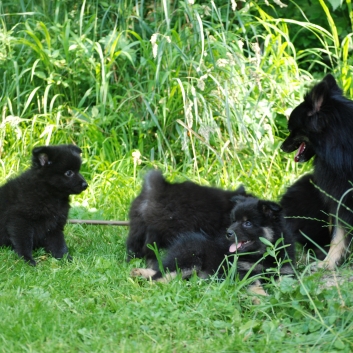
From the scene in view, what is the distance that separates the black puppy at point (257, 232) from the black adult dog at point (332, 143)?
555 mm

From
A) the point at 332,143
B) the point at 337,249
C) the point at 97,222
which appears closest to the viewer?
the point at 332,143

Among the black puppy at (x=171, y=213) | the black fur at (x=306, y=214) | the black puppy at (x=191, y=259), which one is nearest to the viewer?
the black puppy at (x=191, y=259)

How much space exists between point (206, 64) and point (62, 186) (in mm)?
3257

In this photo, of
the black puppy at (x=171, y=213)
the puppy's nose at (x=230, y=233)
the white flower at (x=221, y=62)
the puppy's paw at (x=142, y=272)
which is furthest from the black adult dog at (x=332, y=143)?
the white flower at (x=221, y=62)

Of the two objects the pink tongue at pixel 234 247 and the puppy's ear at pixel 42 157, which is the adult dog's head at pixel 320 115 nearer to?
the pink tongue at pixel 234 247

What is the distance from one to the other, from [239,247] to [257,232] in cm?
Answer: 18

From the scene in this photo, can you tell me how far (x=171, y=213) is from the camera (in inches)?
215

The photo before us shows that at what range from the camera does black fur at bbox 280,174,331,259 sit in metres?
Answer: 6.20

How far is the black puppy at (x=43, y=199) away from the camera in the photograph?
5762mm

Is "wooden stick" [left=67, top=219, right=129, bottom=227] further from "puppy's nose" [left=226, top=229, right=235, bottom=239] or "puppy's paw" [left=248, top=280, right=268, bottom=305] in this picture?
"puppy's paw" [left=248, top=280, right=268, bottom=305]

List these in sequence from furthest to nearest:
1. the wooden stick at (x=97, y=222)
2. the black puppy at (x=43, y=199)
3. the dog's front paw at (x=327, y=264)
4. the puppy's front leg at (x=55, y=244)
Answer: the wooden stick at (x=97, y=222), the puppy's front leg at (x=55, y=244), the black puppy at (x=43, y=199), the dog's front paw at (x=327, y=264)

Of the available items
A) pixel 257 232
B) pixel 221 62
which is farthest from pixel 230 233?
pixel 221 62

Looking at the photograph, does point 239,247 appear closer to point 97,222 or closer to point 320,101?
point 320,101

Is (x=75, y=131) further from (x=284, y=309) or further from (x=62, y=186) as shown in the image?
(x=284, y=309)
